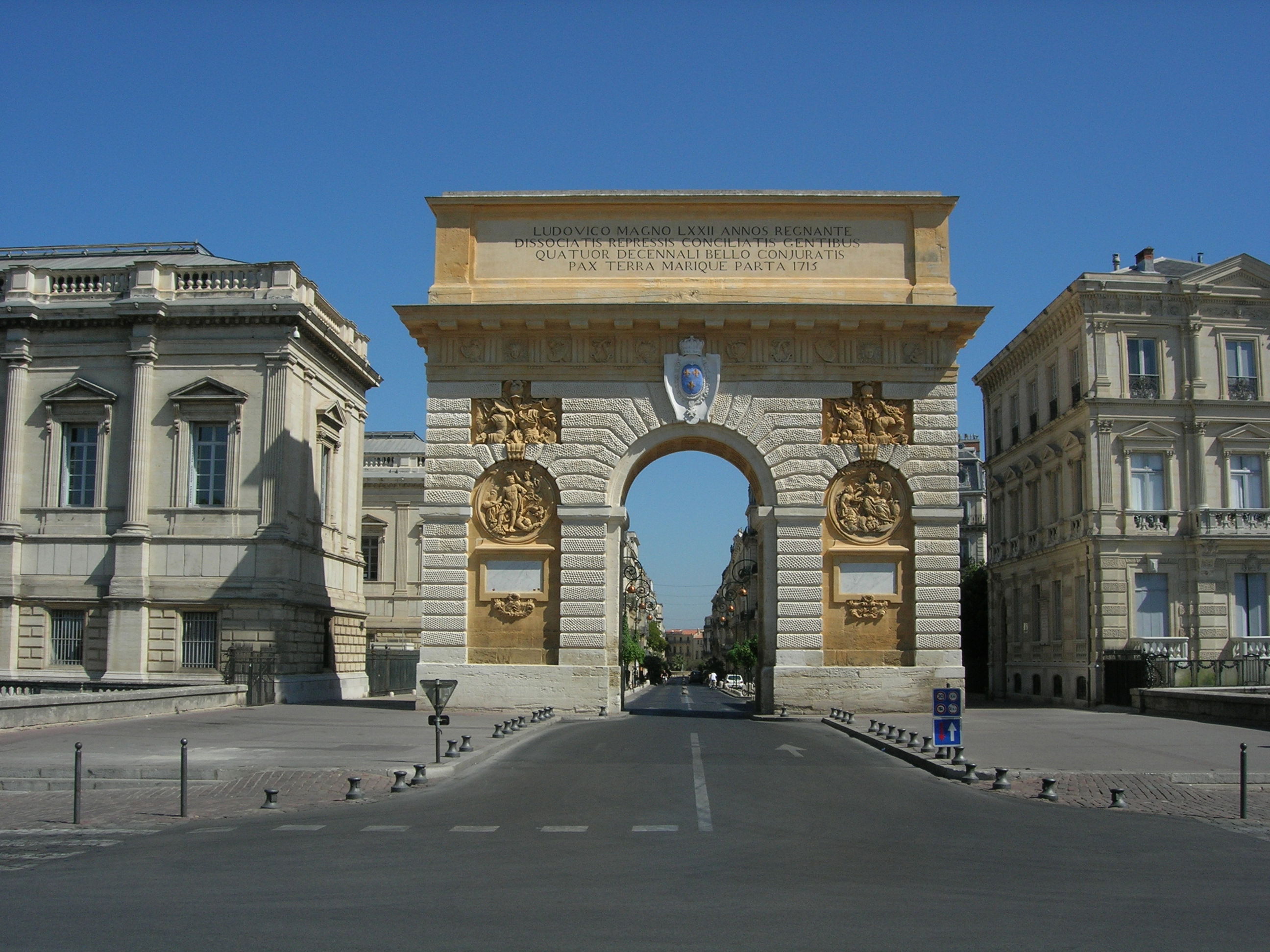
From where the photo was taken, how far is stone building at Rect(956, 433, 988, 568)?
2795 inches

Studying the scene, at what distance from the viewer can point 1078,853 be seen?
1106 centimetres

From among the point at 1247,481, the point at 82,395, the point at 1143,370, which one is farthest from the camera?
the point at 1143,370

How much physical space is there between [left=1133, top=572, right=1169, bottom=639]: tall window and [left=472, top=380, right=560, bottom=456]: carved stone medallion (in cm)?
1873

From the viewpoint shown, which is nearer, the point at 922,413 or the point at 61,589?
the point at 922,413

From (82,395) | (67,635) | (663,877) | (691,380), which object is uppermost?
(82,395)

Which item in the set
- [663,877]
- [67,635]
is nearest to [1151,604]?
[663,877]

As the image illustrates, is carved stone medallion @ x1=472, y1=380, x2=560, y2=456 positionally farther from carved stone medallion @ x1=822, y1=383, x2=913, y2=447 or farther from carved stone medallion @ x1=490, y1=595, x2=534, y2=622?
carved stone medallion @ x1=822, y1=383, x2=913, y2=447

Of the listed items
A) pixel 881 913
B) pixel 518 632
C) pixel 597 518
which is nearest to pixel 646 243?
pixel 597 518

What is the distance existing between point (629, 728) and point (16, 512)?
75.3 feet

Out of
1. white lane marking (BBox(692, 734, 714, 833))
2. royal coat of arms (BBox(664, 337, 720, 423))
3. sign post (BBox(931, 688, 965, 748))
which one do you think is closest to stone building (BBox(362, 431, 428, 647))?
royal coat of arms (BBox(664, 337, 720, 423))

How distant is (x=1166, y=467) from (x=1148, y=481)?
→ 2.21 ft

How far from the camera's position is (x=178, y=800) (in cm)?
1481

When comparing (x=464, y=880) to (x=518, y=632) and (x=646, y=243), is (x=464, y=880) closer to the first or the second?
(x=518, y=632)

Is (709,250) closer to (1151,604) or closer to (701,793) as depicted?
(1151,604)
